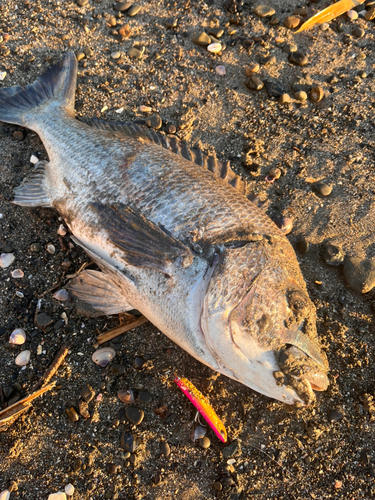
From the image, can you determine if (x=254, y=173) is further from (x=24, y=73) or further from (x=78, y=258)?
(x=24, y=73)

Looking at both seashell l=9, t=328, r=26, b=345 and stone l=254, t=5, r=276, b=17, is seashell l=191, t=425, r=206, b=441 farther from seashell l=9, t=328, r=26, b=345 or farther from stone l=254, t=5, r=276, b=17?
stone l=254, t=5, r=276, b=17

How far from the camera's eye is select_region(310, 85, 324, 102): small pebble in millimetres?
4055

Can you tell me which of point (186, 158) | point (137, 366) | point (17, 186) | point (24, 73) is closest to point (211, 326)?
point (137, 366)

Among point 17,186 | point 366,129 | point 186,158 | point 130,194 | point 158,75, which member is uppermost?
point 366,129

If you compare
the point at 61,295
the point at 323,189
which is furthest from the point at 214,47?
the point at 61,295

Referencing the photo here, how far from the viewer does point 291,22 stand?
4383 millimetres

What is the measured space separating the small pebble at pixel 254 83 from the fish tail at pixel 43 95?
6.67 ft

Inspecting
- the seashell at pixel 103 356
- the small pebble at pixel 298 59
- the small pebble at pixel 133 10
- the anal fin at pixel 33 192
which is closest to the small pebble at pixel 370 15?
the small pebble at pixel 298 59

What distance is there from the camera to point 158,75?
4156 millimetres

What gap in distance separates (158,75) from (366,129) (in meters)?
2.54

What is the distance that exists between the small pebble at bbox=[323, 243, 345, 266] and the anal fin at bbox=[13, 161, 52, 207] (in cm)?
278

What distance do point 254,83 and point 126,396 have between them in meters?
3.68

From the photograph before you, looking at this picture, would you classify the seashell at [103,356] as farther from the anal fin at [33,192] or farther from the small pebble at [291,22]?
the small pebble at [291,22]

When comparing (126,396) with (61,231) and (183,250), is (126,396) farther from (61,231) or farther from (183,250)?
(61,231)
